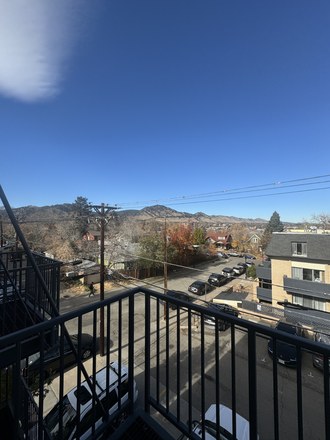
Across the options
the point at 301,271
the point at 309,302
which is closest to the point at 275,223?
the point at 301,271

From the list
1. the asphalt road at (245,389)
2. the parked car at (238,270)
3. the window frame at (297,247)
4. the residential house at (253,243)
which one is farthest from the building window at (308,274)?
the residential house at (253,243)

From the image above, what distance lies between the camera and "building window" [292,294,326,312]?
10.1 meters

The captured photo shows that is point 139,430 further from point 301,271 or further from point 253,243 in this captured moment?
point 253,243

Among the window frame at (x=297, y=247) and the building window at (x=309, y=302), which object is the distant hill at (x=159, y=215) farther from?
the building window at (x=309, y=302)

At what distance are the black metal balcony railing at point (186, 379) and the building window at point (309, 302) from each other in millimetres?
4593

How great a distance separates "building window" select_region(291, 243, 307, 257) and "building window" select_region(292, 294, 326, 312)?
234cm

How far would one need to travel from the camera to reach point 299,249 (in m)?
10.9

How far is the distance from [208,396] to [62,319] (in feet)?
19.2

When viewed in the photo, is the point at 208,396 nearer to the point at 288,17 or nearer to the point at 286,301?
the point at 286,301

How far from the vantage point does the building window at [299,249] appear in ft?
35.3

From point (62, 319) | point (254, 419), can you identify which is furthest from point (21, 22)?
point (254, 419)

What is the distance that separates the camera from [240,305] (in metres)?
10.9

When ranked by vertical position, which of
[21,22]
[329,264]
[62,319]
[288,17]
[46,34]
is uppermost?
[288,17]

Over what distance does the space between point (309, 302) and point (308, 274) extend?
1.51 m
